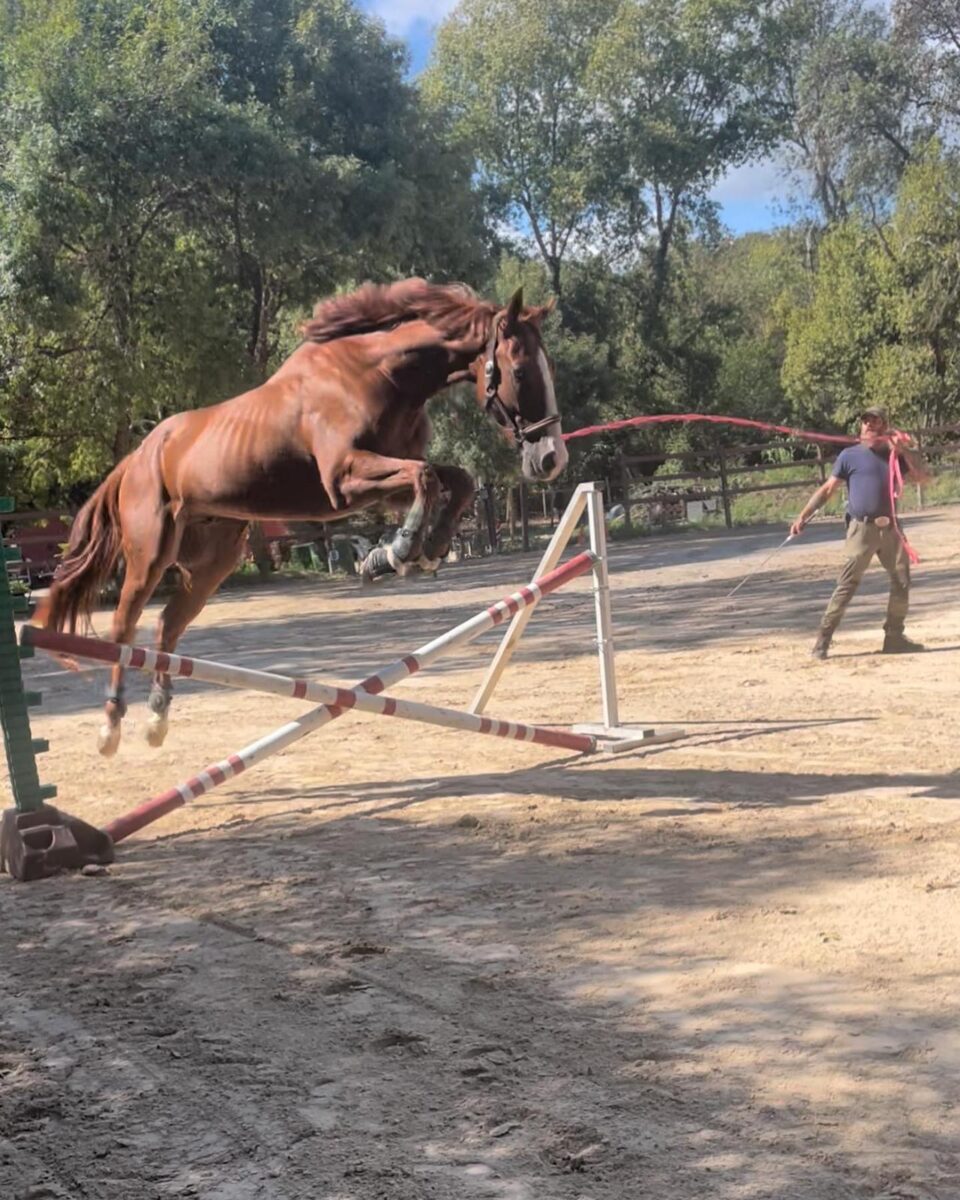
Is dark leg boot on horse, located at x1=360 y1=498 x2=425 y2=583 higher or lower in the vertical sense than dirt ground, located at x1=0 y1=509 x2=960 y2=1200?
higher

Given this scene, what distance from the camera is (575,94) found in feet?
133

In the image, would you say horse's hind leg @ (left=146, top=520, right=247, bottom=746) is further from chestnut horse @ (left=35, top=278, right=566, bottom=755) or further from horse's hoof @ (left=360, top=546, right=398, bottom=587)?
horse's hoof @ (left=360, top=546, right=398, bottom=587)

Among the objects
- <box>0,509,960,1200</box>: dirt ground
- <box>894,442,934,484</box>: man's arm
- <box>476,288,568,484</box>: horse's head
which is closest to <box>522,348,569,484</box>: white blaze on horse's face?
<box>476,288,568,484</box>: horse's head

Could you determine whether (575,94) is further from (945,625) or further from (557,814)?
(557,814)

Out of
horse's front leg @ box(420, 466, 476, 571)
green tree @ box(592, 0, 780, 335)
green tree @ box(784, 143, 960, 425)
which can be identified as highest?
green tree @ box(592, 0, 780, 335)

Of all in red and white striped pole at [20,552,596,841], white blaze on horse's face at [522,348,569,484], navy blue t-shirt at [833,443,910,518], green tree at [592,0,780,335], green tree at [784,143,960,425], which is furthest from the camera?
green tree at [592,0,780,335]

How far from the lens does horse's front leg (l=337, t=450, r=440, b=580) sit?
503cm

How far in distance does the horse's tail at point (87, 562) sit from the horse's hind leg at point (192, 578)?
399 mm

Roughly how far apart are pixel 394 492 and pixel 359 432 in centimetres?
39

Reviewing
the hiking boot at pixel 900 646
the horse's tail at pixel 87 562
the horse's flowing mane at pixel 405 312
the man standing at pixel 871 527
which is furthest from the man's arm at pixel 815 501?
the horse's tail at pixel 87 562

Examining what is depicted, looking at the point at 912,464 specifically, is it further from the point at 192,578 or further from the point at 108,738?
the point at 108,738

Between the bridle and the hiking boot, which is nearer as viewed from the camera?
the bridle

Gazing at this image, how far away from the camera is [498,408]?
5328mm

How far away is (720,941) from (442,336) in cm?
297
